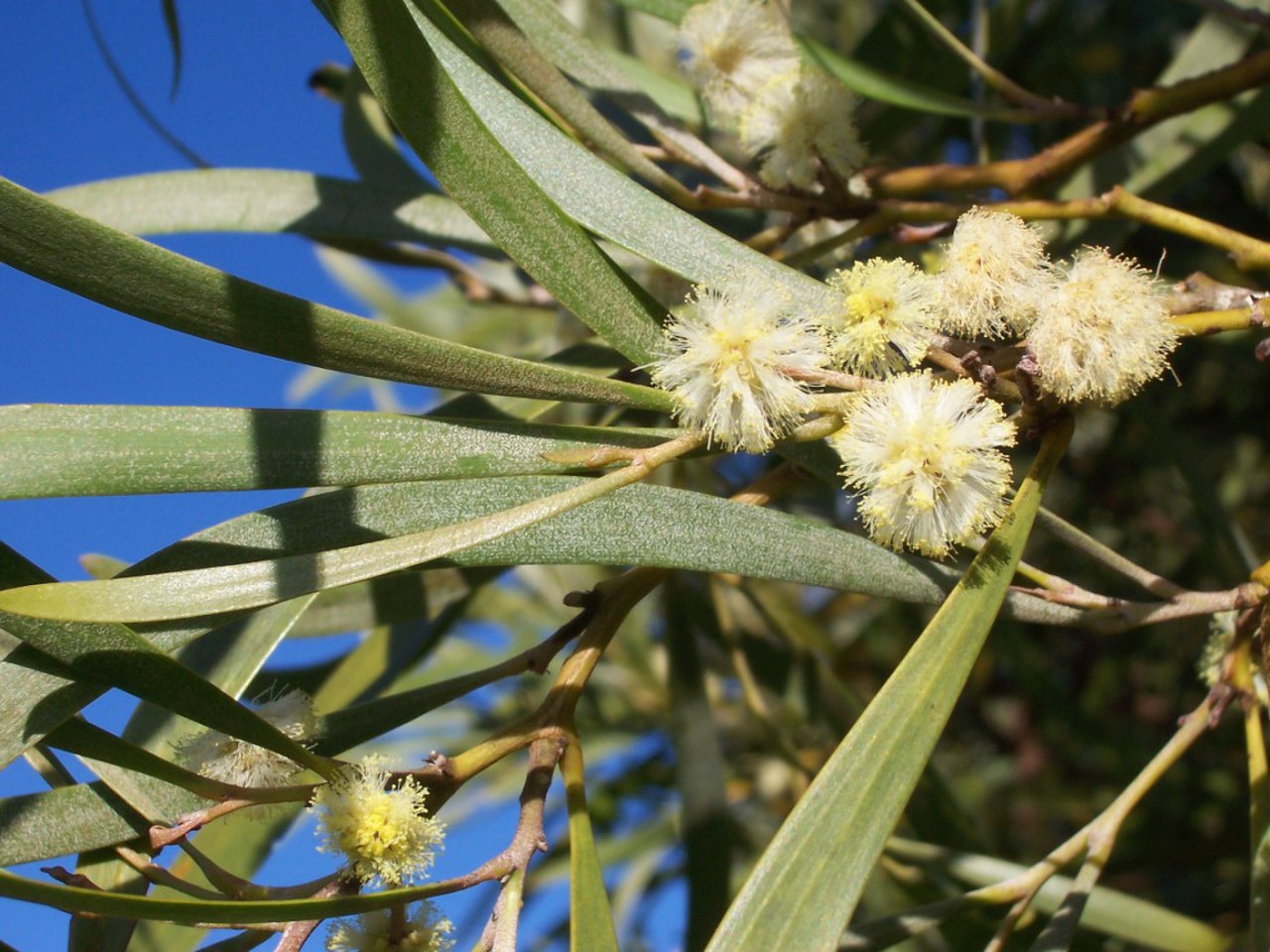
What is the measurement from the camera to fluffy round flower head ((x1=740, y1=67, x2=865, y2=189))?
1.06 metres

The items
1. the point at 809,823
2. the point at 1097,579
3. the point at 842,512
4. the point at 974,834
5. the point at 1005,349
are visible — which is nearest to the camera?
the point at 809,823

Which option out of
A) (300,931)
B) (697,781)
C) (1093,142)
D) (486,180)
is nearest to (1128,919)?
(697,781)

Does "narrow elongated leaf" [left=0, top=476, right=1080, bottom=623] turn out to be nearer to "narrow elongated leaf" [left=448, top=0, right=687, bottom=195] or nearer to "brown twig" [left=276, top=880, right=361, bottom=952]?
"brown twig" [left=276, top=880, right=361, bottom=952]

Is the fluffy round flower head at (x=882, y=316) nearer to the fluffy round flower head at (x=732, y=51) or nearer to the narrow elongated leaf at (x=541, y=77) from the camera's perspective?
the narrow elongated leaf at (x=541, y=77)

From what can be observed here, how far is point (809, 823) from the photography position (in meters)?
0.66

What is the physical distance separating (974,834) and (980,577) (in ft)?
3.11

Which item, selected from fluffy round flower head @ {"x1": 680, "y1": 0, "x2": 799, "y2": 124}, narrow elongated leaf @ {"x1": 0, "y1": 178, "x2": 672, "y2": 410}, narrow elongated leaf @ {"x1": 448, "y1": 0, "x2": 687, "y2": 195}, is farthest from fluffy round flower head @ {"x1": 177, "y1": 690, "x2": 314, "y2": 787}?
fluffy round flower head @ {"x1": 680, "y1": 0, "x2": 799, "y2": 124}

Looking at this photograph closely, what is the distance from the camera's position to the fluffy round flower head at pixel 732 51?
1.14 metres

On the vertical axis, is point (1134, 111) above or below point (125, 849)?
above

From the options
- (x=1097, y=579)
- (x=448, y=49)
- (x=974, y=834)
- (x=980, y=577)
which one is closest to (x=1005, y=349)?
(x=980, y=577)

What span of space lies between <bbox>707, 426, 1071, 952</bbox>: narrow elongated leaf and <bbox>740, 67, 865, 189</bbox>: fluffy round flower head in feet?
1.60

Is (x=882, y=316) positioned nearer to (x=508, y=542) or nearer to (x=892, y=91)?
(x=508, y=542)

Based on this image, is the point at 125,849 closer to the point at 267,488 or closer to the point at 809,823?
the point at 267,488

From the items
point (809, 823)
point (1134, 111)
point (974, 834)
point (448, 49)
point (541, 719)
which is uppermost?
point (1134, 111)
